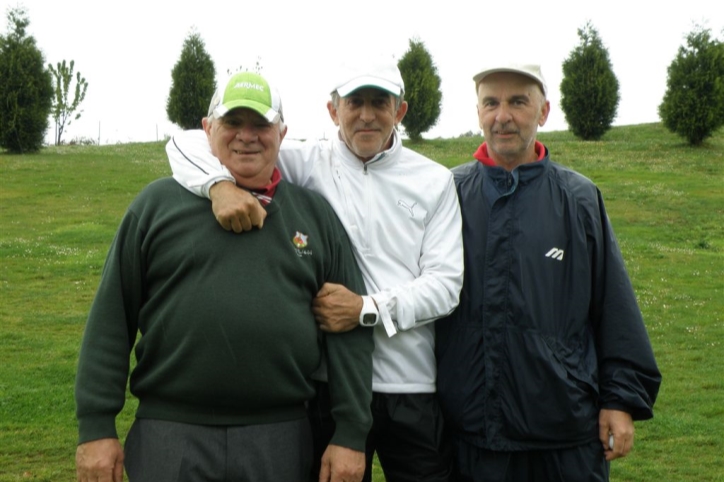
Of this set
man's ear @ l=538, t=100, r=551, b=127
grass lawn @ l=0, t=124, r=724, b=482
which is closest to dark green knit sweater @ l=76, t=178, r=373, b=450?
man's ear @ l=538, t=100, r=551, b=127

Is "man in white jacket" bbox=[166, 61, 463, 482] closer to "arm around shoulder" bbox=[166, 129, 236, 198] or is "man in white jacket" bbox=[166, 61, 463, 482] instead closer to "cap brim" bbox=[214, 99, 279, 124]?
"arm around shoulder" bbox=[166, 129, 236, 198]

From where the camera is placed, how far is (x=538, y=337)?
3.43 m

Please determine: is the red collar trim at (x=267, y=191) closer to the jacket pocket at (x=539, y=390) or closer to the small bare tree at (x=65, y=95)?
the jacket pocket at (x=539, y=390)

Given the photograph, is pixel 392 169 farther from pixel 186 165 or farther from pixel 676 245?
pixel 676 245

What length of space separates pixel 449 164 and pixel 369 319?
19.9 meters

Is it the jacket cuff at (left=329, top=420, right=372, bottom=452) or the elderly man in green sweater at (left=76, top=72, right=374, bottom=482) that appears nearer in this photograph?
the elderly man in green sweater at (left=76, top=72, right=374, bottom=482)

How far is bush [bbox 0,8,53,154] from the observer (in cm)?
2691

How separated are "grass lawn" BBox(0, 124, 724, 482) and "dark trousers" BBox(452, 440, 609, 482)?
8.48ft

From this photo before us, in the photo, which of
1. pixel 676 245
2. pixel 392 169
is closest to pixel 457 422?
pixel 392 169

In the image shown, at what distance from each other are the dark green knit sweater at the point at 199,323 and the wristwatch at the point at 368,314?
18cm

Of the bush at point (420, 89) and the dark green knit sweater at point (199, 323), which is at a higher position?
the bush at point (420, 89)

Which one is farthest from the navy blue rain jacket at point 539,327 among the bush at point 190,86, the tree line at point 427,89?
the bush at point 190,86

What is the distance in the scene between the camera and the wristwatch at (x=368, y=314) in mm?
3252

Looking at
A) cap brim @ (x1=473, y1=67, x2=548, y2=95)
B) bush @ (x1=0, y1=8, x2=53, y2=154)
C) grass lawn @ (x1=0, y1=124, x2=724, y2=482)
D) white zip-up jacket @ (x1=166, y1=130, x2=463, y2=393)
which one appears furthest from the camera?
bush @ (x1=0, y1=8, x2=53, y2=154)
